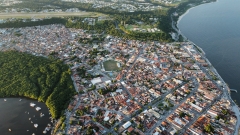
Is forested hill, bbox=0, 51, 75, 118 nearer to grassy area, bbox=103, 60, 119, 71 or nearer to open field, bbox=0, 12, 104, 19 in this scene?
grassy area, bbox=103, 60, 119, 71

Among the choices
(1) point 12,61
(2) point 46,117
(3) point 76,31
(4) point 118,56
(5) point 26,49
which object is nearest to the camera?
(2) point 46,117

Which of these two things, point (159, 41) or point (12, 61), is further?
point (159, 41)

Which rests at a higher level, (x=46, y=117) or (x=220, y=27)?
(x=220, y=27)

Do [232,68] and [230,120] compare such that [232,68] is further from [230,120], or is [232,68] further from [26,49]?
[26,49]

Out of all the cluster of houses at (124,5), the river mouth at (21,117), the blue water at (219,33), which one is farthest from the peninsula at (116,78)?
the cluster of houses at (124,5)

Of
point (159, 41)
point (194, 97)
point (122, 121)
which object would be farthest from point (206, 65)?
point (122, 121)

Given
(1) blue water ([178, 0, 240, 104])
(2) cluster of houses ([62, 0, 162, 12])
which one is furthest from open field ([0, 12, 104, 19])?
(1) blue water ([178, 0, 240, 104])

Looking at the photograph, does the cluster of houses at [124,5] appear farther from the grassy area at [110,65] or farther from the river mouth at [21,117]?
the river mouth at [21,117]
